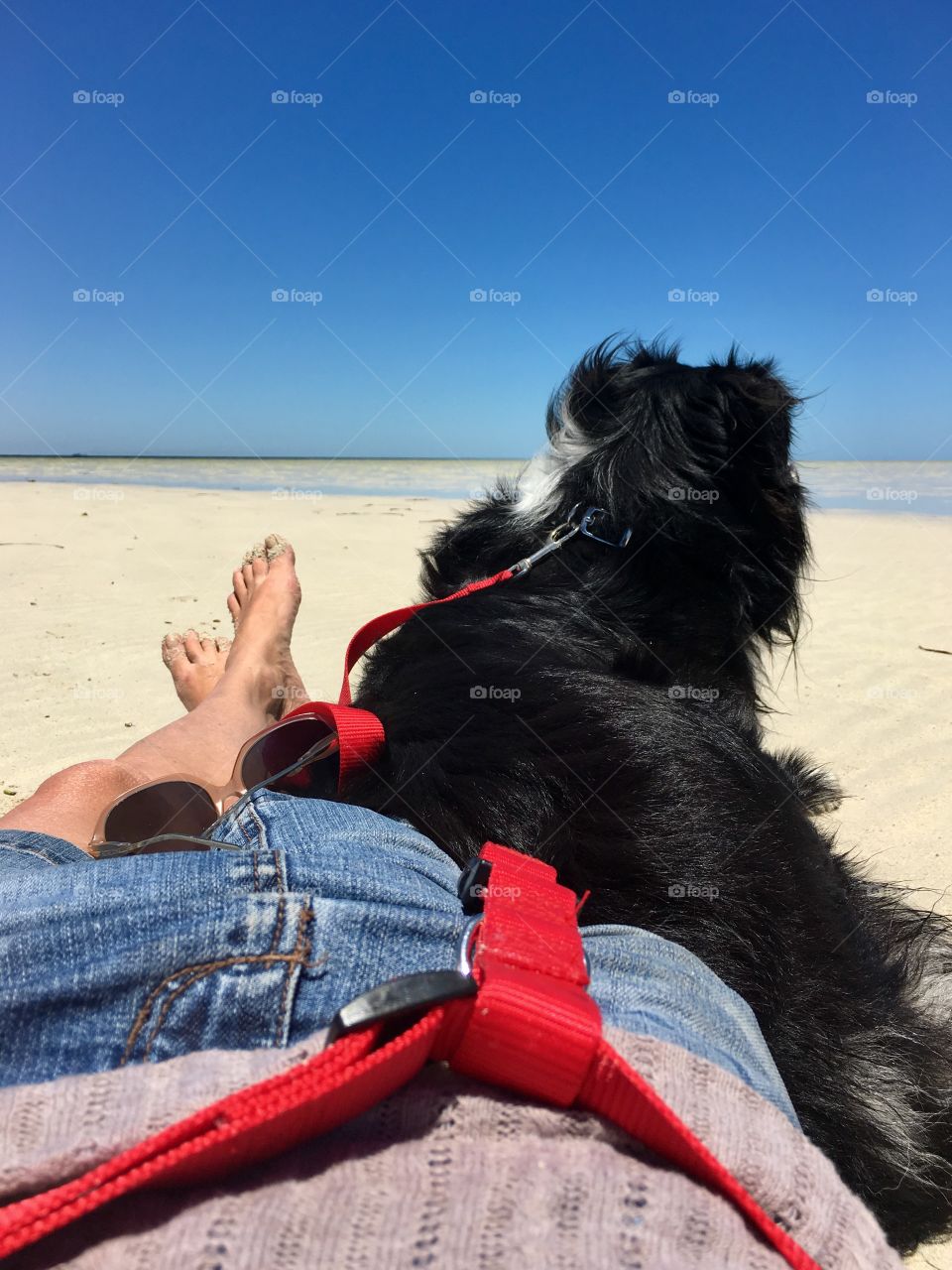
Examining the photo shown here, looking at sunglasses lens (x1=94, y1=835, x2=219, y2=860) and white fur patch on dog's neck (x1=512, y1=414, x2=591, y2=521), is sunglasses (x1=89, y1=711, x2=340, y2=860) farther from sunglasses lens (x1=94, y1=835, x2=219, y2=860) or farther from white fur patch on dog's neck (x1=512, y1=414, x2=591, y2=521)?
white fur patch on dog's neck (x1=512, y1=414, x2=591, y2=521)

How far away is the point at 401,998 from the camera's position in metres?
0.66

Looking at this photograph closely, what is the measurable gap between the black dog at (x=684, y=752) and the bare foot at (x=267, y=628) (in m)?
0.81

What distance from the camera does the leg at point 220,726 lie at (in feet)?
5.80

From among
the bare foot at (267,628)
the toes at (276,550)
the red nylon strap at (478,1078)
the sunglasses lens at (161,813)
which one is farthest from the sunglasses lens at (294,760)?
the toes at (276,550)

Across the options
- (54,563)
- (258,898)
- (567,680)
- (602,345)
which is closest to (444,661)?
(567,680)

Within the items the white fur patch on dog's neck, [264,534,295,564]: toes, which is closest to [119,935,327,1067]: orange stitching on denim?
the white fur patch on dog's neck

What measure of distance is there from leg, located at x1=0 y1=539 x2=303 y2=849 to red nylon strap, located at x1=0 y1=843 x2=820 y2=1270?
1.24 meters

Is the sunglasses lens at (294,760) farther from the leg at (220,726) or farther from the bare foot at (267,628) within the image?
the bare foot at (267,628)

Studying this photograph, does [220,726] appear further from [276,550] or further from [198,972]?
[198,972]

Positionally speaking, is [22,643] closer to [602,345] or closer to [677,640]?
[602,345]

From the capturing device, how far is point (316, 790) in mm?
1443

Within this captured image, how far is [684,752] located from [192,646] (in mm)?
2323

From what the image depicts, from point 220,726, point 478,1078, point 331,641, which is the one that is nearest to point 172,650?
point 220,726

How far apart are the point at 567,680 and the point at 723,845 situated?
39cm
